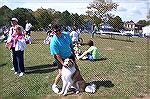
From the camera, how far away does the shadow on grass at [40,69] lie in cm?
907

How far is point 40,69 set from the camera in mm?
9438

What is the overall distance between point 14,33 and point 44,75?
1.38m

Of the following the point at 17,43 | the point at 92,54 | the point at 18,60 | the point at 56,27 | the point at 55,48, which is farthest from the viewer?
the point at 92,54

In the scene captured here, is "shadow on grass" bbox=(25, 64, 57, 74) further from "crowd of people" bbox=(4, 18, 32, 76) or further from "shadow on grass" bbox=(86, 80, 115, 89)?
"shadow on grass" bbox=(86, 80, 115, 89)

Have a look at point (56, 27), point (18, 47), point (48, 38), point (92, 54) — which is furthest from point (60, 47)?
point (48, 38)

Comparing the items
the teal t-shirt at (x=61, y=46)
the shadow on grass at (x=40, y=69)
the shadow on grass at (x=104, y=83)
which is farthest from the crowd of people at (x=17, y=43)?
the shadow on grass at (x=104, y=83)

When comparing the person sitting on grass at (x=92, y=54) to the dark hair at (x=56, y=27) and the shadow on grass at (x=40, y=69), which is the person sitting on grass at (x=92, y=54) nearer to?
the shadow on grass at (x=40, y=69)

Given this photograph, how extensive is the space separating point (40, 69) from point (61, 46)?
9.26 feet

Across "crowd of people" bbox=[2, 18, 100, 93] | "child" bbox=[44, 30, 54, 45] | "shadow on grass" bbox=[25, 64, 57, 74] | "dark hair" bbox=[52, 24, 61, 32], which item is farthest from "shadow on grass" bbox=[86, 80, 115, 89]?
"child" bbox=[44, 30, 54, 45]

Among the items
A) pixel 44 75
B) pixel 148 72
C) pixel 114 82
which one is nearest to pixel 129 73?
pixel 148 72

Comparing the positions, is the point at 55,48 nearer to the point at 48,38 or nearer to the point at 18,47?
the point at 18,47

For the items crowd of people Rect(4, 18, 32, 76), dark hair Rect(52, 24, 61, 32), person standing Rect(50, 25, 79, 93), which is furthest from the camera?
crowd of people Rect(4, 18, 32, 76)

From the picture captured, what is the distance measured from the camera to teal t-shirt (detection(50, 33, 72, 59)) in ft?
22.2

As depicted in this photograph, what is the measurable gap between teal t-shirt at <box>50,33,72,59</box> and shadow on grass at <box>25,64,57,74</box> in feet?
7.55
